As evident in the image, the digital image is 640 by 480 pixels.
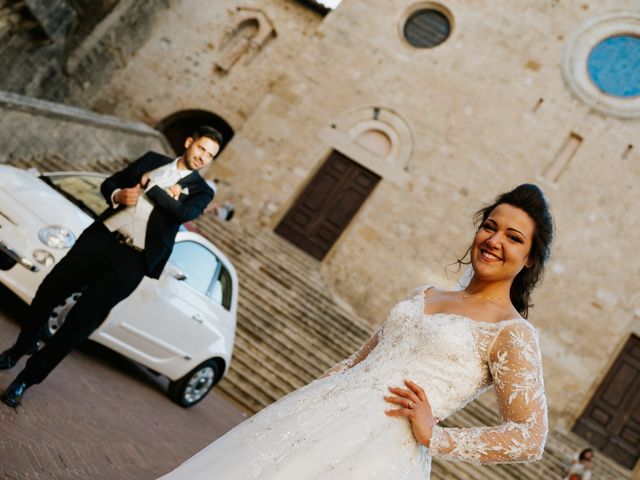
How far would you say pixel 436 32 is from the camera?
52.5 feet

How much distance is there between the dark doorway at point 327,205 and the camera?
→ 15.0 m

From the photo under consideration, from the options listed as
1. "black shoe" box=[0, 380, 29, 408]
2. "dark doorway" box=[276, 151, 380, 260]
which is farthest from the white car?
"dark doorway" box=[276, 151, 380, 260]

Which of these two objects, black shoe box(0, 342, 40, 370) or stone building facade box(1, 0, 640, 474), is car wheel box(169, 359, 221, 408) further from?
stone building facade box(1, 0, 640, 474)

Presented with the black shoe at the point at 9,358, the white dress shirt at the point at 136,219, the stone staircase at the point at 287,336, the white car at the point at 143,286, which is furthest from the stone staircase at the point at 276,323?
the white dress shirt at the point at 136,219

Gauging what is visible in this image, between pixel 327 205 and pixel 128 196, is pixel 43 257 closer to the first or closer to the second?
pixel 128 196

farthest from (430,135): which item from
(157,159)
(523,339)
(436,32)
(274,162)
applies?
(523,339)

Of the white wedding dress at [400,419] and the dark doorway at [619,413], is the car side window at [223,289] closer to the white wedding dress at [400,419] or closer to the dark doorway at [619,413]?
the white wedding dress at [400,419]

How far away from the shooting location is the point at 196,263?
5.84 m

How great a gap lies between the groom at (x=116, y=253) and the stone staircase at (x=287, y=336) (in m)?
5.06

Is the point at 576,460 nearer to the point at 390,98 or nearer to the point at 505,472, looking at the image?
the point at 505,472

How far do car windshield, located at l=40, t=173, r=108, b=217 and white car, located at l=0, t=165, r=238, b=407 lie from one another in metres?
0.01

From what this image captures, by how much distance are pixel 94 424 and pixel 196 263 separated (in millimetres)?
2219

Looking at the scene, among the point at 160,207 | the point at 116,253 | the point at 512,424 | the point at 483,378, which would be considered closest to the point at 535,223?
the point at 483,378

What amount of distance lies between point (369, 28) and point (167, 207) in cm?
1390
